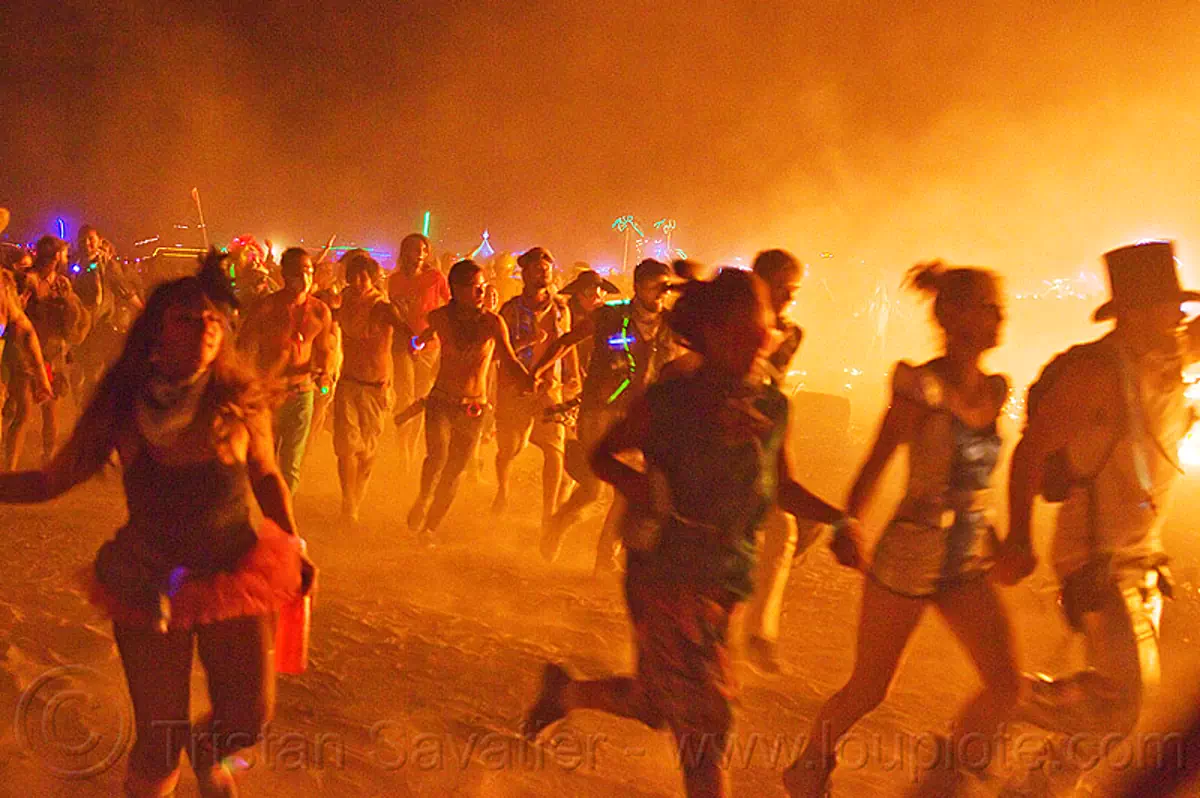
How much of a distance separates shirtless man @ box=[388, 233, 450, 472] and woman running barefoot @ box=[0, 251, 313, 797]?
587 centimetres

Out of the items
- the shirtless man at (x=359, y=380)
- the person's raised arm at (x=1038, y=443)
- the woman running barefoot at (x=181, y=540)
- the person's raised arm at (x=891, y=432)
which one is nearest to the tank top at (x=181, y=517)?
the woman running barefoot at (x=181, y=540)

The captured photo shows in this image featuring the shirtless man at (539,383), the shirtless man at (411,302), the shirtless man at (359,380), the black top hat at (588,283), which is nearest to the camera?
the shirtless man at (539,383)

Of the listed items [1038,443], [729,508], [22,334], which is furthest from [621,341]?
[22,334]

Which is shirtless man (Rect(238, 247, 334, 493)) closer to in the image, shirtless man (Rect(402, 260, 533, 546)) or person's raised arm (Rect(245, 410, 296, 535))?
shirtless man (Rect(402, 260, 533, 546))

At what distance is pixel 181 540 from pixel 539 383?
165 inches

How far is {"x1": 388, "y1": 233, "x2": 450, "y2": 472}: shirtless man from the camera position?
8664mm

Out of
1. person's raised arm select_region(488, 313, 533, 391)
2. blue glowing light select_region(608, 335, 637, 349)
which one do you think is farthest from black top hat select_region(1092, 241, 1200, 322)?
person's raised arm select_region(488, 313, 533, 391)

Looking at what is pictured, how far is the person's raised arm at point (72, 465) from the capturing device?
2645mm

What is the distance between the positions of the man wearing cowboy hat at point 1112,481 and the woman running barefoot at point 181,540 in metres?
2.50

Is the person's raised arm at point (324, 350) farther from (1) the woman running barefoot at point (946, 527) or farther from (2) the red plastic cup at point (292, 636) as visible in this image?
(1) the woman running barefoot at point (946, 527)

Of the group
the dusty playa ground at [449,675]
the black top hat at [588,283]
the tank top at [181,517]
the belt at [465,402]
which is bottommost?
the dusty playa ground at [449,675]

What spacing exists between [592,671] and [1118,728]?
245 centimetres

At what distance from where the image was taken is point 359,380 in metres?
7.17

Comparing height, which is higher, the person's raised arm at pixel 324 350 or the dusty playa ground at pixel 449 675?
the person's raised arm at pixel 324 350
